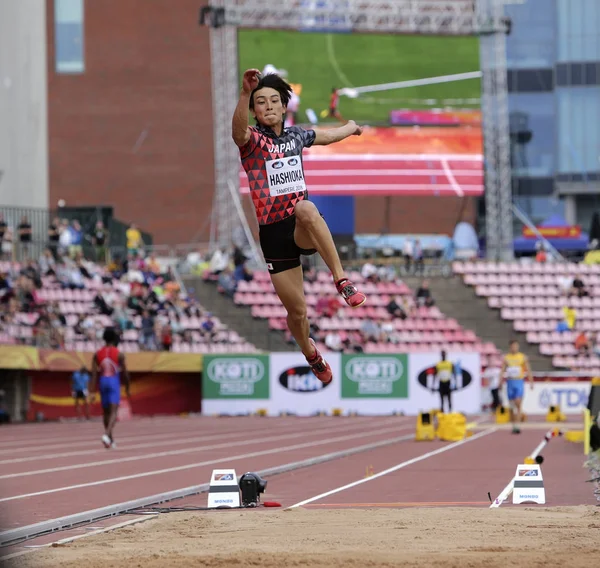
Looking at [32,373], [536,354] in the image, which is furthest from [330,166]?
[32,373]

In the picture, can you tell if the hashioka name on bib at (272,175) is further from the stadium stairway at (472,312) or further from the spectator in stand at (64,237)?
the stadium stairway at (472,312)

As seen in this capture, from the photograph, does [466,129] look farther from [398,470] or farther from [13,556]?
[13,556]

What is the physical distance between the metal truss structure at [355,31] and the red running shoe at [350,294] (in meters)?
27.3

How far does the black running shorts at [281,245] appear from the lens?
916cm

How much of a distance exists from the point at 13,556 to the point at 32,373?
77.2ft

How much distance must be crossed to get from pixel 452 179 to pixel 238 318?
23.8 feet

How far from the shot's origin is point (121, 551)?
782cm

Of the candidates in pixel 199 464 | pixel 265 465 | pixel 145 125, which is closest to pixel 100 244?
pixel 145 125

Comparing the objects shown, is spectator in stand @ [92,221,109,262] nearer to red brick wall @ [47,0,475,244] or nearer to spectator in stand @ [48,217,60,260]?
spectator in stand @ [48,217,60,260]

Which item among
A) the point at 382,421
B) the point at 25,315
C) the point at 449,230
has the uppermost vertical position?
the point at 449,230

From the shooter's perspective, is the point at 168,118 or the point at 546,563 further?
the point at 168,118

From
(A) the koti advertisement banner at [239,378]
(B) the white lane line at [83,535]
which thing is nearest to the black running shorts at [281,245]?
(B) the white lane line at [83,535]

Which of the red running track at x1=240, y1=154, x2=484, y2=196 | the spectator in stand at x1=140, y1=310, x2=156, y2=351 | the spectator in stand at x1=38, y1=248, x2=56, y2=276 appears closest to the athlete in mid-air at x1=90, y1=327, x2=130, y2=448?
the spectator in stand at x1=140, y1=310, x2=156, y2=351

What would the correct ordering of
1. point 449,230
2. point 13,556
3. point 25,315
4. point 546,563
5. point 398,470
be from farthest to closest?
point 449,230 → point 25,315 → point 398,470 → point 13,556 → point 546,563
